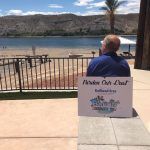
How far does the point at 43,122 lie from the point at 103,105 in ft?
8.83

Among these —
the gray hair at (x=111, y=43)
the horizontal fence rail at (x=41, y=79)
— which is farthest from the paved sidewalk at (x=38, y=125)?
the gray hair at (x=111, y=43)

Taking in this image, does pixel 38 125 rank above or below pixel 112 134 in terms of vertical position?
below

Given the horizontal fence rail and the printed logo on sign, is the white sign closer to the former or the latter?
the printed logo on sign

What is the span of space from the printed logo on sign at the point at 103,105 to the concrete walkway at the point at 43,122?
1.33 meters

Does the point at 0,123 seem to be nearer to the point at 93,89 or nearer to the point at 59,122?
the point at 59,122

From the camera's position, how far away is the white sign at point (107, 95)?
468 centimetres

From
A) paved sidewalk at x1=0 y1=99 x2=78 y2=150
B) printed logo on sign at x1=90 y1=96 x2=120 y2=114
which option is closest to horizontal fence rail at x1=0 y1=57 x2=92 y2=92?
paved sidewalk at x1=0 y1=99 x2=78 y2=150

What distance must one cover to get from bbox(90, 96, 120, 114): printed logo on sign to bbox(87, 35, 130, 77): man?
373 mm

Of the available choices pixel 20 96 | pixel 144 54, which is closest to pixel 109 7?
pixel 144 54

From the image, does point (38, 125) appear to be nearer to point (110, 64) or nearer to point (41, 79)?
point (110, 64)

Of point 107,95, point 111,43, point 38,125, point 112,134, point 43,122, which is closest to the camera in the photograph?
point 112,134

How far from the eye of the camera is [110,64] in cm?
483


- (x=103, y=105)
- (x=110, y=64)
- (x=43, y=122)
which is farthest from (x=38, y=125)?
(x=110, y=64)

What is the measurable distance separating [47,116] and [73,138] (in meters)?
1.48
